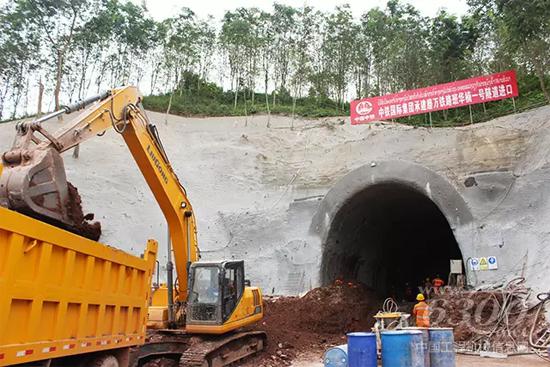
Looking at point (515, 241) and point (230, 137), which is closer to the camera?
point (515, 241)

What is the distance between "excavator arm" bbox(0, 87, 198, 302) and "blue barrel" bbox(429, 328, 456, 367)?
5283mm

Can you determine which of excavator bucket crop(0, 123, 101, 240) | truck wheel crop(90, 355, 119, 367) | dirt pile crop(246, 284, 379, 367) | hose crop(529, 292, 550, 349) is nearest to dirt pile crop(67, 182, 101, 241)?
excavator bucket crop(0, 123, 101, 240)

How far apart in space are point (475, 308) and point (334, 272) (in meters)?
5.89

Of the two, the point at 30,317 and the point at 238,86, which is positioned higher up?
the point at 238,86

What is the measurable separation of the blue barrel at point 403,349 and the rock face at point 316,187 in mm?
8451

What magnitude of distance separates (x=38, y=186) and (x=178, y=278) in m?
5.39

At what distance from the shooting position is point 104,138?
23.7 meters

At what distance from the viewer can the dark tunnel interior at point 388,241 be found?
17969mm

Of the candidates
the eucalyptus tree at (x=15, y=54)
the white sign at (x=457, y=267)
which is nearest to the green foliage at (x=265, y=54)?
the eucalyptus tree at (x=15, y=54)

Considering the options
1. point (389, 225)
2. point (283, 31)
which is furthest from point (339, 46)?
point (389, 225)

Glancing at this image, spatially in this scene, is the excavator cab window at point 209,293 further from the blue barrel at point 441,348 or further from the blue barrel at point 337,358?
the blue barrel at point 441,348

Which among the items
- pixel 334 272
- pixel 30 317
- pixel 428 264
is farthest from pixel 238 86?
pixel 30 317

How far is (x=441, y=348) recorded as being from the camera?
24.2 feet

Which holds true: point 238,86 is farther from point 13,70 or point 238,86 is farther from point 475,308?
point 475,308
